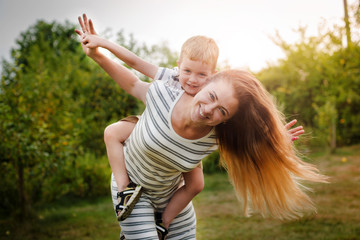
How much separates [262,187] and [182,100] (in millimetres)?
795

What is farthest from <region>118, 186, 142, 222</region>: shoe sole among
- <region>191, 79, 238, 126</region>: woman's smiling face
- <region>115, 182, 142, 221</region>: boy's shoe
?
<region>191, 79, 238, 126</region>: woman's smiling face

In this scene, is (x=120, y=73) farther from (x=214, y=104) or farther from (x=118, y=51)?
(x=214, y=104)

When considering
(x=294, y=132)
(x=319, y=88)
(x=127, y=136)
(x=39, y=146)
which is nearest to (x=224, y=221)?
(x=39, y=146)

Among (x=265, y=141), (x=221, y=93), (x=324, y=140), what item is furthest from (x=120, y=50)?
(x=324, y=140)

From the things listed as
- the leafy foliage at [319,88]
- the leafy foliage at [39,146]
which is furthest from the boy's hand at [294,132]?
the leafy foliage at [319,88]

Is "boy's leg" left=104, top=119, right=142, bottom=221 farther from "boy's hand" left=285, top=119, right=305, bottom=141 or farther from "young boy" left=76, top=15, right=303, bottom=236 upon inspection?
"boy's hand" left=285, top=119, right=305, bottom=141

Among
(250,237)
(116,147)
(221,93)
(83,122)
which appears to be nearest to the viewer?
(221,93)

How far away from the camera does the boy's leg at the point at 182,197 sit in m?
1.86

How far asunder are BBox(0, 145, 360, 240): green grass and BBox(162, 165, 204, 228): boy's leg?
2.88 m

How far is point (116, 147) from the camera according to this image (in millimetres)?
1925

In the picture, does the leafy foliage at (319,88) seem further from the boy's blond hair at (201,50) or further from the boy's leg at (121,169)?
the boy's leg at (121,169)

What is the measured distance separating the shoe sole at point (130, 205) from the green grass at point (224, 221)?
10.1 ft

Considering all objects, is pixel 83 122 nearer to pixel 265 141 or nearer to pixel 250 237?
pixel 250 237

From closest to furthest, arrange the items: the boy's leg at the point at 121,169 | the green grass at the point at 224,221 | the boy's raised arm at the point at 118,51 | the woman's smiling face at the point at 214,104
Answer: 1. the woman's smiling face at the point at 214,104
2. the boy's leg at the point at 121,169
3. the boy's raised arm at the point at 118,51
4. the green grass at the point at 224,221
